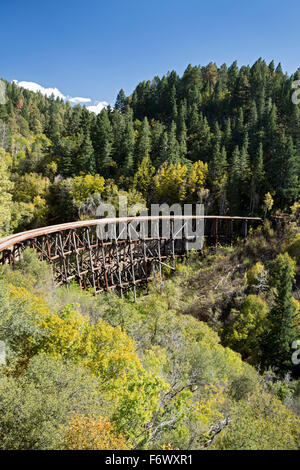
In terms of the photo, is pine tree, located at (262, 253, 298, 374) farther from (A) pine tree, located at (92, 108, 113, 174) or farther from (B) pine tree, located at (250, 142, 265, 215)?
(A) pine tree, located at (92, 108, 113, 174)

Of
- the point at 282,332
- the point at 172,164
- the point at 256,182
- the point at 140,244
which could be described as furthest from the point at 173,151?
the point at 282,332

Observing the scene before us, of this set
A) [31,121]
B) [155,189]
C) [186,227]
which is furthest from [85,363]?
[31,121]

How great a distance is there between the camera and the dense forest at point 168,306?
688 centimetres

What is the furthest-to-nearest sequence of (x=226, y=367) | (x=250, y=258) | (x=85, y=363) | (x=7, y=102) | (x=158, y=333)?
1. (x=7, y=102)
2. (x=250, y=258)
3. (x=158, y=333)
4. (x=226, y=367)
5. (x=85, y=363)

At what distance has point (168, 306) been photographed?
2211 cm

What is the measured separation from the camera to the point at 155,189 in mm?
35312

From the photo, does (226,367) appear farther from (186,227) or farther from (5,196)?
(5,196)

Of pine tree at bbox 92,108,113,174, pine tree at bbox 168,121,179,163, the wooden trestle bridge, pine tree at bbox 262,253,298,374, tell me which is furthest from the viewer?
pine tree at bbox 92,108,113,174

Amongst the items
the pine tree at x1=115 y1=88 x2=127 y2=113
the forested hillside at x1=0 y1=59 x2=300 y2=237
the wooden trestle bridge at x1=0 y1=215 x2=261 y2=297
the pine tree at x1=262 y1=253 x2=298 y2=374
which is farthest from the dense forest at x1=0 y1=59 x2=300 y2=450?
the pine tree at x1=115 y1=88 x2=127 y2=113

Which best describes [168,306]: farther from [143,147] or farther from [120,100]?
[120,100]

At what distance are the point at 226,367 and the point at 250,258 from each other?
15.5 metres

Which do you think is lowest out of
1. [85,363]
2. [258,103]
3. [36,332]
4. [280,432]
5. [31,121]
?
[280,432]

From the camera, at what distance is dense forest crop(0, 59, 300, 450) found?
6879 millimetres
